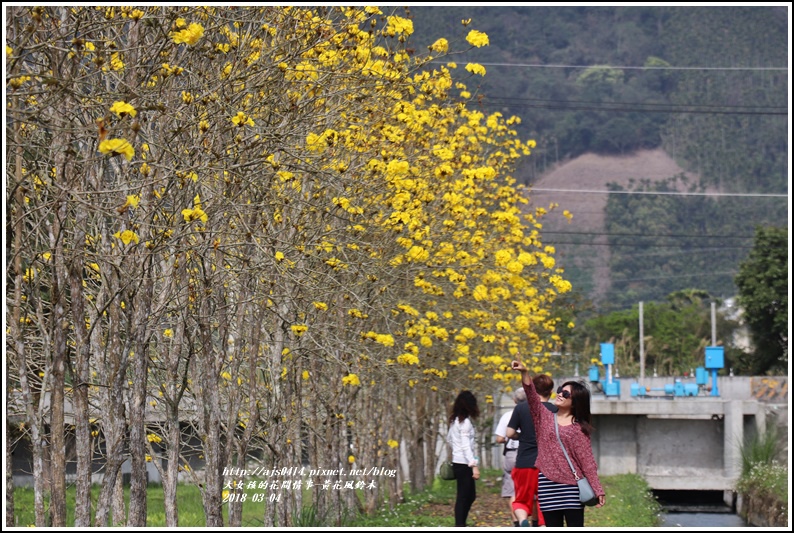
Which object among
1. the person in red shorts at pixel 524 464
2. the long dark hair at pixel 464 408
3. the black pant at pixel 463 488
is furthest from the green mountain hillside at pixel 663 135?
the person in red shorts at pixel 524 464

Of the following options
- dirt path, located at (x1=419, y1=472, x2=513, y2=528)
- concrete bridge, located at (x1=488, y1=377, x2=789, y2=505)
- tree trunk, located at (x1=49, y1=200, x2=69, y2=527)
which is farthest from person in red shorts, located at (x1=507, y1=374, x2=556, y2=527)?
concrete bridge, located at (x1=488, y1=377, x2=789, y2=505)

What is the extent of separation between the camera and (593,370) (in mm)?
42469

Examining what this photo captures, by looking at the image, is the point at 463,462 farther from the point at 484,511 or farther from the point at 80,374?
the point at 484,511

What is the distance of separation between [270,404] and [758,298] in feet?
164

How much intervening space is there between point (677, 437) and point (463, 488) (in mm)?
27333

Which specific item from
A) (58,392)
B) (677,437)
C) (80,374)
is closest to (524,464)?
(80,374)

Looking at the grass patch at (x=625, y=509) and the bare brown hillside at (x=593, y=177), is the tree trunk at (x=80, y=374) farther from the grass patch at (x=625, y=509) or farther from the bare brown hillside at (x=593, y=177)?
the bare brown hillside at (x=593, y=177)

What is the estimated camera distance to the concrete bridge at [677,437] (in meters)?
36.0

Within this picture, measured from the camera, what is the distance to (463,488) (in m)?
11.7

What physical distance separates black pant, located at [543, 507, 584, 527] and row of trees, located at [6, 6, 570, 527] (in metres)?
2.01

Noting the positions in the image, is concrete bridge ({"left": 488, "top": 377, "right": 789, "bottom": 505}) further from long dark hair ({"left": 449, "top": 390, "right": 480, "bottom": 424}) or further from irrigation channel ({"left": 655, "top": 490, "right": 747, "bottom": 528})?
long dark hair ({"left": 449, "top": 390, "right": 480, "bottom": 424})

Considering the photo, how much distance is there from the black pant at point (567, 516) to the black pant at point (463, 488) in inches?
153

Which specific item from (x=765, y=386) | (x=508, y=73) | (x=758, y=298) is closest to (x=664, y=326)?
(x=758, y=298)

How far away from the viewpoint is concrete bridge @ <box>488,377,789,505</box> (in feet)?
118
